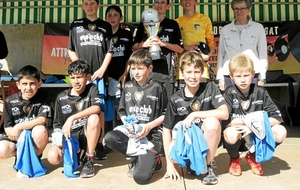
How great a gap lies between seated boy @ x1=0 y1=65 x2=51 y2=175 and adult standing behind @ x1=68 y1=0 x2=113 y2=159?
59cm

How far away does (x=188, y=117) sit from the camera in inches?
112

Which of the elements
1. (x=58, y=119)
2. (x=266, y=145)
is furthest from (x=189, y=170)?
(x=58, y=119)

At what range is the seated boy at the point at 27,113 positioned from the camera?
316cm

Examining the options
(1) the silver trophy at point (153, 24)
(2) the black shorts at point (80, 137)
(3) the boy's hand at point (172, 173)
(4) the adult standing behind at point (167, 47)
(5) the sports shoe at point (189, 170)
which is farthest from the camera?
(4) the adult standing behind at point (167, 47)

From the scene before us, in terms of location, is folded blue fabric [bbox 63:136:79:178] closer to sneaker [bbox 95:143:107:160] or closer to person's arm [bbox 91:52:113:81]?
sneaker [bbox 95:143:107:160]

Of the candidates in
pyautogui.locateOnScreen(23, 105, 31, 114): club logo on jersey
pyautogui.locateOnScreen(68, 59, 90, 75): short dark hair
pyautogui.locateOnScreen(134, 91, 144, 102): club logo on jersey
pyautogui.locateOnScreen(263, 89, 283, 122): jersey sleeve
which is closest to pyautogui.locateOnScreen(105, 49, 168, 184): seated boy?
pyautogui.locateOnScreen(134, 91, 144, 102): club logo on jersey

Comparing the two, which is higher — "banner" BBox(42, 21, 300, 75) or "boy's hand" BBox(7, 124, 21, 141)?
"banner" BBox(42, 21, 300, 75)

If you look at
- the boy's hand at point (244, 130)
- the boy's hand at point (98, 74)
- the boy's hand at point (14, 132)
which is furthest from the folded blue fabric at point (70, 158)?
the boy's hand at point (244, 130)

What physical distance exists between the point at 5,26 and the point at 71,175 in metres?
5.46

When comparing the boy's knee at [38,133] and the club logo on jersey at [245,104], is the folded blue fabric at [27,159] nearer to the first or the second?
the boy's knee at [38,133]

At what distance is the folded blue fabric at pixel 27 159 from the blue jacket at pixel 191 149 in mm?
1307

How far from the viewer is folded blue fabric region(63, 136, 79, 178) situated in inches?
118

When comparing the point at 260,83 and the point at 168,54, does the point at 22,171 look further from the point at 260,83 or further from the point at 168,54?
the point at 260,83

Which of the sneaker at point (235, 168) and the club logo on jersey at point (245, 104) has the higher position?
the club logo on jersey at point (245, 104)
